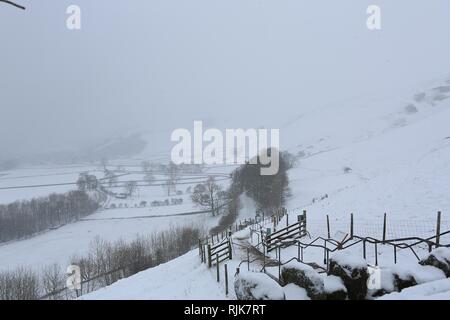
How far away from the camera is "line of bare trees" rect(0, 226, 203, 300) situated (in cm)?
3553

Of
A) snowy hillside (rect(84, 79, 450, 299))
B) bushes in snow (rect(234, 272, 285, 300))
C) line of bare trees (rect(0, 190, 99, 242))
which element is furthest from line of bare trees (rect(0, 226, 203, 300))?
line of bare trees (rect(0, 190, 99, 242))

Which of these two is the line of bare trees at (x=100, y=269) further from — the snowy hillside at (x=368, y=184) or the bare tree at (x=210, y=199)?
the snowy hillside at (x=368, y=184)

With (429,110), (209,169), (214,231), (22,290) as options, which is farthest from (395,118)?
(22,290)

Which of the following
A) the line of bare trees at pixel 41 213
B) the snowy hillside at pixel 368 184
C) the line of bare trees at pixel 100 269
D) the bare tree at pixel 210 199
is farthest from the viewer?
the line of bare trees at pixel 41 213

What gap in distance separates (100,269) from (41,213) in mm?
50636

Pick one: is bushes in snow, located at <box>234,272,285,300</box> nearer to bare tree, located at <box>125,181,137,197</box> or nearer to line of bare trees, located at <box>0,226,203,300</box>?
line of bare trees, located at <box>0,226,203,300</box>

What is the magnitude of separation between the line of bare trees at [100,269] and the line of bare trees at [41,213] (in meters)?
31.9

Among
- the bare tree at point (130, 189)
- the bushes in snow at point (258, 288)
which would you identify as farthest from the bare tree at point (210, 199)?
the bushes in snow at point (258, 288)

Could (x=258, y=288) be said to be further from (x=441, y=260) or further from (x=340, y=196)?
(x=340, y=196)

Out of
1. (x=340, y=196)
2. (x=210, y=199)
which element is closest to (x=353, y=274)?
(x=340, y=196)

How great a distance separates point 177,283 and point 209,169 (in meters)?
129

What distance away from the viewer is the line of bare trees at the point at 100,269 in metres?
35.5

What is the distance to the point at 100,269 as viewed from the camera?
41.2 m
